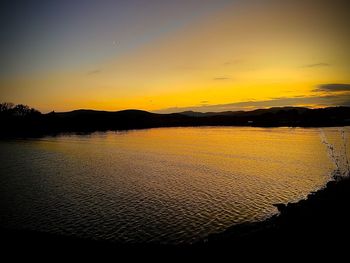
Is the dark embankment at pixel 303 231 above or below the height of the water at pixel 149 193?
above

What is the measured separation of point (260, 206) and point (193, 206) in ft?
23.1

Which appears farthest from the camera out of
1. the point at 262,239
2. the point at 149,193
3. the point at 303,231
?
the point at 149,193

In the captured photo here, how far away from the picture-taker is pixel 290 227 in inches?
665

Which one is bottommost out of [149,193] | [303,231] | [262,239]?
[149,193]

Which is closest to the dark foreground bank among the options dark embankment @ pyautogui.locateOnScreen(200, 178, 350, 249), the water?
dark embankment @ pyautogui.locateOnScreen(200, 178, 350, 249)

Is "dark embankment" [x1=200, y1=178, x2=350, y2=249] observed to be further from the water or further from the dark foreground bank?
the water

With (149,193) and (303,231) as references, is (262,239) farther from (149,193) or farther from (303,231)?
(149,193)

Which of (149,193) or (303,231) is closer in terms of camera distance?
(303,231)

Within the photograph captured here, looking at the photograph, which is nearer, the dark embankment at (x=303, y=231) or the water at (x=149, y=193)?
the dark embankment at (x=303, y=231)

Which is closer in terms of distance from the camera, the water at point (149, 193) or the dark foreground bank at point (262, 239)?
the dark foreground bank at point (262, 239)

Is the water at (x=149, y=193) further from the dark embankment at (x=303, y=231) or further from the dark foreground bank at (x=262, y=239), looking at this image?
the dark foreground bank at (x=262, y=239)

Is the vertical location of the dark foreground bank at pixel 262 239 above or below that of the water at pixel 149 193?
above

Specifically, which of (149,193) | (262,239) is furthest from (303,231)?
(149,193)

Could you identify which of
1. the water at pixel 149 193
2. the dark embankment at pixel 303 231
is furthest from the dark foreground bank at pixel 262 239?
the water at pixel 149 193
